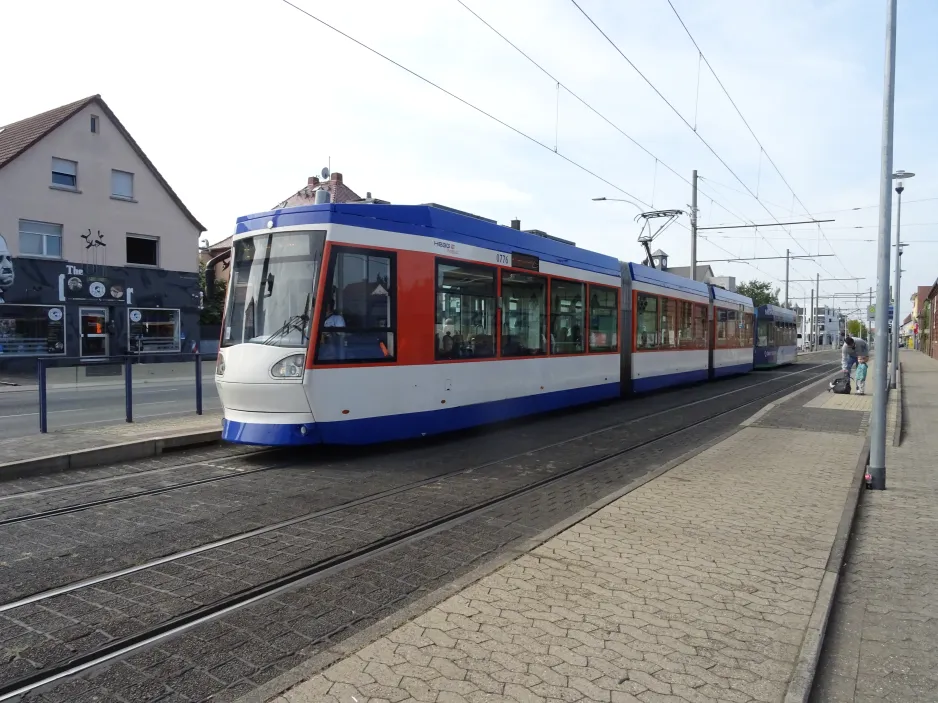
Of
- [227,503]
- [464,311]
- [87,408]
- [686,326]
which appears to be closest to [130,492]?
[227,503]

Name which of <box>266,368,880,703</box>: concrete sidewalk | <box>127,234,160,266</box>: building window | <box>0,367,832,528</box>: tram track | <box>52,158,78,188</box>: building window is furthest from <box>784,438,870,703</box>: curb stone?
<box>127,234,160,266</box>: building window

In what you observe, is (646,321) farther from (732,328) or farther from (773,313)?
(773,313)

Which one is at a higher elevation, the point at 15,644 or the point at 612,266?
the point at 612,266

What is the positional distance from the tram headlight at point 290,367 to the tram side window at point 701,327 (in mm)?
15488

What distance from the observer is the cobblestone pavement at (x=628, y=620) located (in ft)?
10.2

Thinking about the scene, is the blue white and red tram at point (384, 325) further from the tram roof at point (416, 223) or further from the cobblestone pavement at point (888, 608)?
the cobblestone pavement at point (888, 608)

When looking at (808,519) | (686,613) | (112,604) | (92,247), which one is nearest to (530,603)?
(686,613)

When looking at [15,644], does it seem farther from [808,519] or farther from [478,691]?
[808,519]

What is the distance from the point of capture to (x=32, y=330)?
26.2m

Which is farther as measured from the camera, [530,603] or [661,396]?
[661,396]

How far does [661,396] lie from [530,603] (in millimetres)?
14346

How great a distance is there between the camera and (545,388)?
11984 mm

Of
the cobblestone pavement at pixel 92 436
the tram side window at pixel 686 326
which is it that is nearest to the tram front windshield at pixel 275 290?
the cobblestone pavement at pixel 92 436

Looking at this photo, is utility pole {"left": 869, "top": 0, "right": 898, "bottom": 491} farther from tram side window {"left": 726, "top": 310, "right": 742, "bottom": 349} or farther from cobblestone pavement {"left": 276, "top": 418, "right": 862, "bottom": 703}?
tram side window {"left": 726, "top": 310, "right": 742, "bottom": 349}
